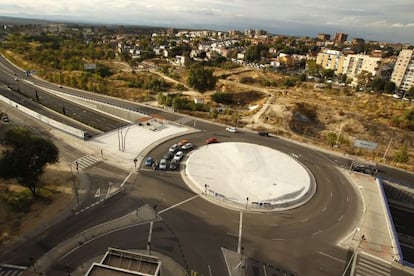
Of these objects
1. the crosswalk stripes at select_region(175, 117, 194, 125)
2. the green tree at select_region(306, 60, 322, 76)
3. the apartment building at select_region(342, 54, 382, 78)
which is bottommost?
the crosswalk stripes at select_region(175, 117, 194, 125)

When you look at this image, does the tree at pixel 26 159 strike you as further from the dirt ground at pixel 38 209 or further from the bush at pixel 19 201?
the dirt ground at pixel 38 209

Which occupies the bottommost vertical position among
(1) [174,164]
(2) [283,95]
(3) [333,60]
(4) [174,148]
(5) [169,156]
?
(5) [169,156]

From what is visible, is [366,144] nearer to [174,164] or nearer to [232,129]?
[232,129]

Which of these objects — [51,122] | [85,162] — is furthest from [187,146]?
[51,122]

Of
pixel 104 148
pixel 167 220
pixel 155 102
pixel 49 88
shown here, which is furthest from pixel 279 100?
pixel 49 88

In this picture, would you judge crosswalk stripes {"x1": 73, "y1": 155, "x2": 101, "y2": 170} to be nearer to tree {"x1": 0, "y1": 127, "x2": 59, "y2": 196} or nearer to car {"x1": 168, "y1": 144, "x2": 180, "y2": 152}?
tree {"x1": 0, "y1": 127, "x2": 59, "y2": 196}

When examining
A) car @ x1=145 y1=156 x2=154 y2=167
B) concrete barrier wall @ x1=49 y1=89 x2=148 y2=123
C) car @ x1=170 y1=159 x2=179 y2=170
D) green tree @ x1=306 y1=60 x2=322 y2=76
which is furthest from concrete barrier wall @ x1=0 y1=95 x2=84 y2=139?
green tree @ x1=306 y1=60 x2=322 y2=76
